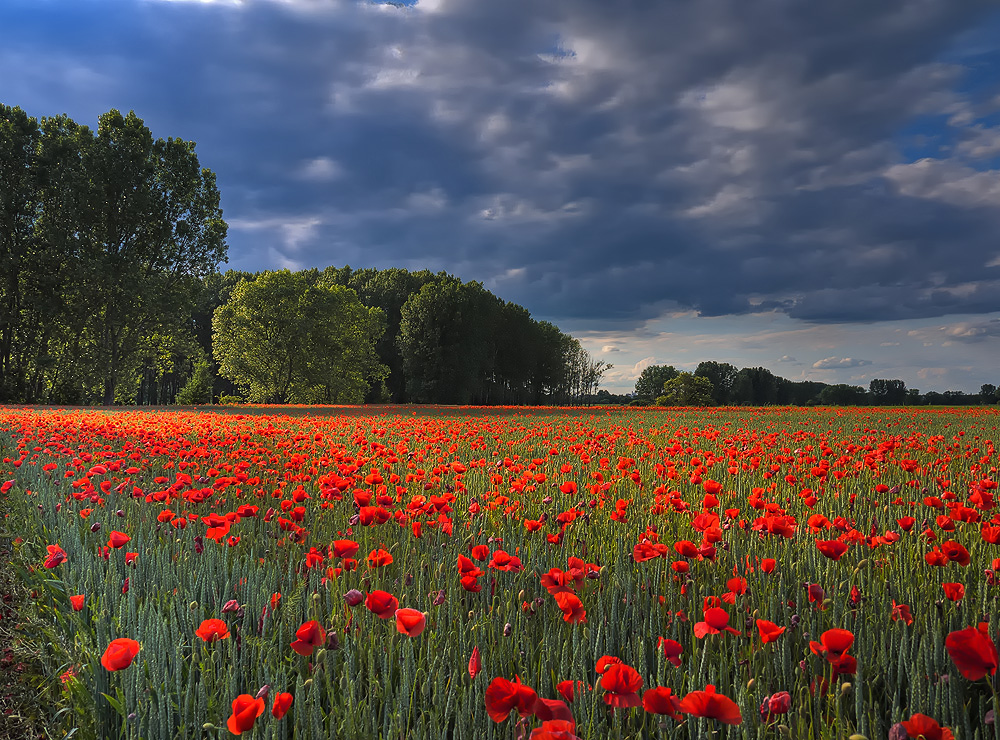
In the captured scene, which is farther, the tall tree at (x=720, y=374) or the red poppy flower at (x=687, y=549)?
the tall tree at (x=720, y=374)

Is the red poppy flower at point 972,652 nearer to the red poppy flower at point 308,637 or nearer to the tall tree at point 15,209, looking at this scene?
the red poppy flower at point 308,637

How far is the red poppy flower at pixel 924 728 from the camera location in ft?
4.14

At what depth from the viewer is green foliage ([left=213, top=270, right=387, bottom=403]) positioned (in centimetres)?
4481

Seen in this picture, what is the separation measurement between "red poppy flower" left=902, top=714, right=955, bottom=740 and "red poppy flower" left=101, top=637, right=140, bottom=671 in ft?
6.40

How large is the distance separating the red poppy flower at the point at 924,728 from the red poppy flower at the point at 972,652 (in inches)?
6.7

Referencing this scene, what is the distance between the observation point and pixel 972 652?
1.40 m

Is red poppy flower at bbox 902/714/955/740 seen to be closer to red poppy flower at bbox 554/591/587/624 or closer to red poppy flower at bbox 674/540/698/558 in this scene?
red poppy flower at bbox 554/591/587/624

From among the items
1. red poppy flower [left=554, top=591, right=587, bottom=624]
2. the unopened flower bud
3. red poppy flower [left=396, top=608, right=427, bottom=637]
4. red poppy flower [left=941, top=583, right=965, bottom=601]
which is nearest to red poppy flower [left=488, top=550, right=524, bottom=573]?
red poppy flower [left=554, top=591, right=587, bottom=624]

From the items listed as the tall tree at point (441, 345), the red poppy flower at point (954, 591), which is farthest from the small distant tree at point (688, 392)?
the red poppy flower at point (954, 591)

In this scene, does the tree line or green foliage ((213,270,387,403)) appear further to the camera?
green foliage ((213,270,387,403))

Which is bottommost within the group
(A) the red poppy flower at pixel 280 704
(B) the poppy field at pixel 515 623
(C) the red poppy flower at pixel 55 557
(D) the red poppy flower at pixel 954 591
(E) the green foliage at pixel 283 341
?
(B) the poppy field at pixel 515 623

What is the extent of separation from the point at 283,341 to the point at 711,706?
4765cm

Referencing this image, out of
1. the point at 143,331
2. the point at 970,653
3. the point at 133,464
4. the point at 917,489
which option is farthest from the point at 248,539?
the point at 143,331

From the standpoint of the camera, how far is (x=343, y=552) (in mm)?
2309
